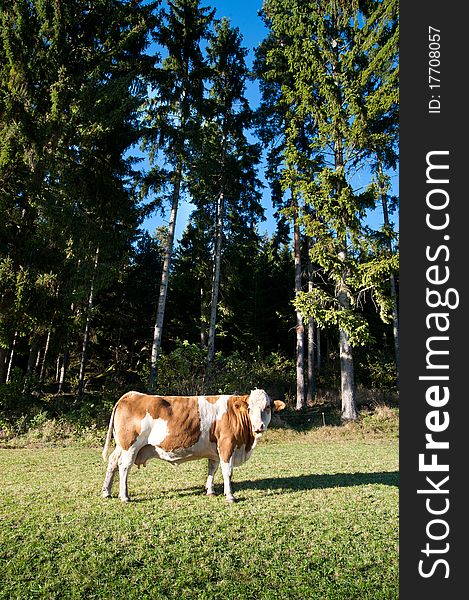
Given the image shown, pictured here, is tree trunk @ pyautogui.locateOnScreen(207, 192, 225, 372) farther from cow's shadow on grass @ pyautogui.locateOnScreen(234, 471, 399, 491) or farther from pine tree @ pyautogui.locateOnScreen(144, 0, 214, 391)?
cow's shadow on grass @ pyautogui.locateOnScreen(234, 471, 399, 491)

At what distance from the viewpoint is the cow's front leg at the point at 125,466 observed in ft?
19.6

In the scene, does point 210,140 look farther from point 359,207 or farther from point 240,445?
point 240,445

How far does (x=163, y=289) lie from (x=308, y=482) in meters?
10.6

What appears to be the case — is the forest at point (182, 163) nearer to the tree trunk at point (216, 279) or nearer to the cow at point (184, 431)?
the tree trunk at point (216, 279)

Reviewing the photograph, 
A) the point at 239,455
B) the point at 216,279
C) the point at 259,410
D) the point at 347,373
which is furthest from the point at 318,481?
the point at 216,279

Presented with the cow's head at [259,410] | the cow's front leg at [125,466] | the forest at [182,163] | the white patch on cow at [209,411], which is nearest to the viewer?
the cow's front leg at [125,466]

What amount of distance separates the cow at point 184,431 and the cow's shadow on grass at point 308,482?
21.7 inches

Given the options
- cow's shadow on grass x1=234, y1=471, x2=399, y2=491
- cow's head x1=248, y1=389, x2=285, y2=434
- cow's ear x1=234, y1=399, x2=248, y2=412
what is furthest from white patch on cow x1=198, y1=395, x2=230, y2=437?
cow's shadow on grass x1=234, y1=471, x2=399, y2=491

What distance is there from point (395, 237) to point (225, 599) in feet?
46.7

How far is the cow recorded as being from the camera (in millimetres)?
6262

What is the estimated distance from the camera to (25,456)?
10.1m

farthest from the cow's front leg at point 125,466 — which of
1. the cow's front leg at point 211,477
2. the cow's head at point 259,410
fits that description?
the cow's head at point 259,410

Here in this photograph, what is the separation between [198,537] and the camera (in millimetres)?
4504

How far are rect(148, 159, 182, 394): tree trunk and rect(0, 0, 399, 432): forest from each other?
0.28ft
